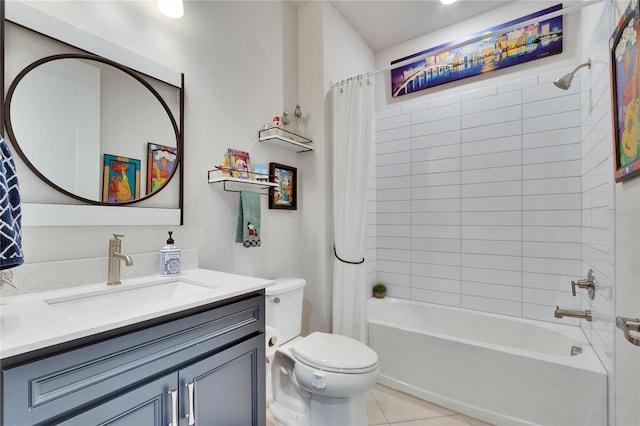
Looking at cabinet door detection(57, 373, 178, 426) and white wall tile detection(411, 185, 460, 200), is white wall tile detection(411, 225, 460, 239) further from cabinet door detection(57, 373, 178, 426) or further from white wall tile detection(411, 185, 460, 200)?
cabinet door detection(57, 373, 178, 426)

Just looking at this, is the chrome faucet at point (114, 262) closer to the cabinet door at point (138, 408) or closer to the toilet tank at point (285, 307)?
the cabinet door at point (138, 408)

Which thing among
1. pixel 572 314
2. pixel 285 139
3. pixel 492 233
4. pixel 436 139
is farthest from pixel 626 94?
pixel 285 139

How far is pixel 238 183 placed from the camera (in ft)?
5.87

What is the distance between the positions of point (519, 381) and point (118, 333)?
6.29 feet

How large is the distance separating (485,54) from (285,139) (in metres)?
1.76

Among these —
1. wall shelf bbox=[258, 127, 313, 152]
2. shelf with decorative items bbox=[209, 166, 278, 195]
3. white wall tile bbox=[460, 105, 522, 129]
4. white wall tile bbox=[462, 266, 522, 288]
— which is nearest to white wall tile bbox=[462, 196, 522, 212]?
white wall tile bbox=[462, 266, 522, 288]

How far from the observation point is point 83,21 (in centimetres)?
118

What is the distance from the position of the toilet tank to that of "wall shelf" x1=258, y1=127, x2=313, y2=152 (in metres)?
0.96

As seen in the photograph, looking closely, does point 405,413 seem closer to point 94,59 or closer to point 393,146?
point 393,146

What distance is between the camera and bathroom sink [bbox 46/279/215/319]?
0.96 m

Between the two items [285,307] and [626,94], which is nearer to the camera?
[626,94]

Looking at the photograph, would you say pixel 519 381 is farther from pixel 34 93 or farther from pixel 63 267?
pixel 34 93

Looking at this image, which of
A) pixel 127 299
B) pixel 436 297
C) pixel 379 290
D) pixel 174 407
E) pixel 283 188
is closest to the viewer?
pixel 174 407

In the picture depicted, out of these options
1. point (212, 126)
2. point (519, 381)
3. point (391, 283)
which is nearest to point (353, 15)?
point (212, 126)
